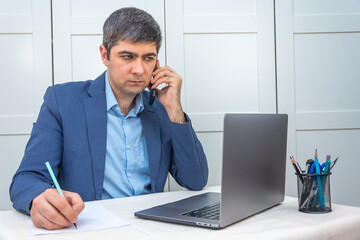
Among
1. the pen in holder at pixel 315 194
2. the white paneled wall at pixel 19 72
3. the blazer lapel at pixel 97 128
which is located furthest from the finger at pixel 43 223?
the white paneled wall at pixel 19 72

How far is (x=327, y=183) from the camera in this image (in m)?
1.08

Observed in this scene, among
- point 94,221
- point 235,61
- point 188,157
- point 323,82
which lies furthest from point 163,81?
point 323,82

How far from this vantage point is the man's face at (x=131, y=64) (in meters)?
1.47

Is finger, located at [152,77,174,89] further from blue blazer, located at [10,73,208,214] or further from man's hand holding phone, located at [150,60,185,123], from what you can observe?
blue blazer, located at [10,73,208,214]

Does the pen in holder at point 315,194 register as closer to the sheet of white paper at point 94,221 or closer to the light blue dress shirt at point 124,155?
the sheet of white paper at point 94,221

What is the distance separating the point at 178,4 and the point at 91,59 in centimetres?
55

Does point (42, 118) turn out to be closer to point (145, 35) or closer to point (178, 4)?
point (145, 35)

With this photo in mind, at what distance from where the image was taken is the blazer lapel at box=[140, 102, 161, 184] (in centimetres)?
155

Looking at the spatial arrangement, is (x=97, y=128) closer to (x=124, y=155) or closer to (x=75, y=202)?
(x=124, y=155)

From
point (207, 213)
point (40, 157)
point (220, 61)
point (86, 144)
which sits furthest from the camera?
point (220, 61)

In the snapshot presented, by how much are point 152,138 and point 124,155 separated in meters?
0.13

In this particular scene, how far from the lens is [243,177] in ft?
3.15

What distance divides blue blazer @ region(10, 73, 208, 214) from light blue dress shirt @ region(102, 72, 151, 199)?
43 mm

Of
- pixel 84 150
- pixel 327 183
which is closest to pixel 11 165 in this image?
pixel 84 150
